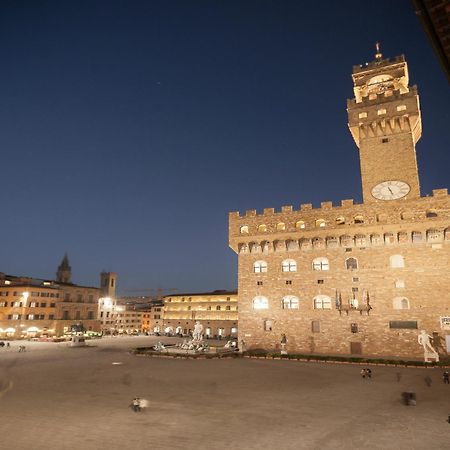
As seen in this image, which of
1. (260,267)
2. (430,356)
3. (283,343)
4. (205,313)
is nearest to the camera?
(430,356)

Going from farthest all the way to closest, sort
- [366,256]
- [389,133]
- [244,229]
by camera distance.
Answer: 1. [244,229]
2. [389,133]
3. [366,256]

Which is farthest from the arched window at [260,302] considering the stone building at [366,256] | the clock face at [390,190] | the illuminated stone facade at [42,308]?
the illuminated stone facade at [42,308]

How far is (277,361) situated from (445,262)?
19.0 metres

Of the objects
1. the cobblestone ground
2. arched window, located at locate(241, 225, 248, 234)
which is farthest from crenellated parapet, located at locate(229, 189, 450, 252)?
the cobblestone ground

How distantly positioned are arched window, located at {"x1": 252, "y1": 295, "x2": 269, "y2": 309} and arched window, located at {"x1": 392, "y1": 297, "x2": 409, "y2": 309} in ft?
44.3

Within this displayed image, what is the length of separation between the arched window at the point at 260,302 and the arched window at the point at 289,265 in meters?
4.17

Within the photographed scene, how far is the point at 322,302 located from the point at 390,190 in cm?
1440

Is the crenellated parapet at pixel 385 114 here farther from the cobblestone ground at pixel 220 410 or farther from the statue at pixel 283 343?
the cobblestone ground at pixel 220 410

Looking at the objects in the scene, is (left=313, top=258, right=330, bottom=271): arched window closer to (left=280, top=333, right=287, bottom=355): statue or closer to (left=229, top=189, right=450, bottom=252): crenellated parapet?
(left=229, top=189, right=450, bottom=252): crenellated parapet

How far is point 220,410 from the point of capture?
52.6 feet

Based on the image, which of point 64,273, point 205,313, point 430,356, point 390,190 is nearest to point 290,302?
point 430,356

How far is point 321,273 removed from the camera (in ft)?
130

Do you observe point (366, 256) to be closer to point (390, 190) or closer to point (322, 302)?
point (322, 302)

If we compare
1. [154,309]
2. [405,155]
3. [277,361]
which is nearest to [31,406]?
[277,361]
